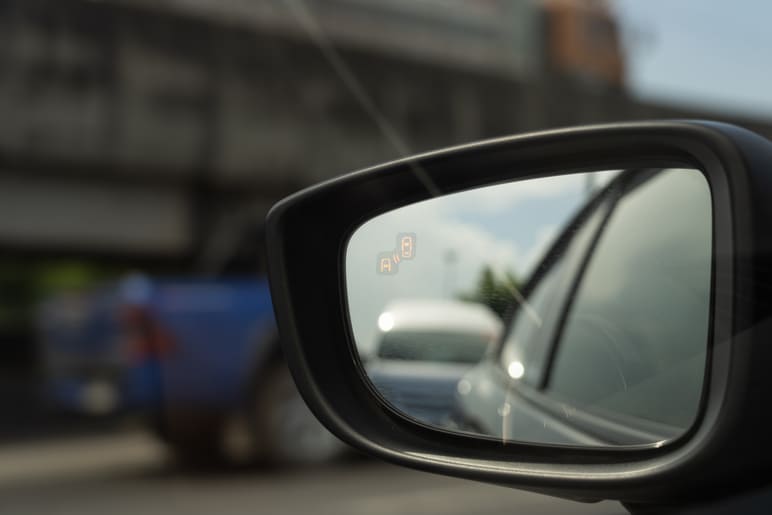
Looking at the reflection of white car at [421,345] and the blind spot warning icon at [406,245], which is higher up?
the blind spot warning icon at [406,245]

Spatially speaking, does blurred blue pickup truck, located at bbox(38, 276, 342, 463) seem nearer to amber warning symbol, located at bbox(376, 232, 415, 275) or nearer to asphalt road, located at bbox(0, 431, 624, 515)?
asphalt road, located at bbox(0, 431, 624, 515)

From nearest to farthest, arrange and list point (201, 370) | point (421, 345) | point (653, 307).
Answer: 1. point (653, 307)
2. point (421, 345)
3. point (201, 370)

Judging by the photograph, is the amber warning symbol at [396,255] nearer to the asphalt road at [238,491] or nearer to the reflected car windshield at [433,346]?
the reflected car windshield at [433,346]

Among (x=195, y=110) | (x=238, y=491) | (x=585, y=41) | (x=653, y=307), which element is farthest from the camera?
(x=195, y=110)

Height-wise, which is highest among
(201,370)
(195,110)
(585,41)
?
(585,41)

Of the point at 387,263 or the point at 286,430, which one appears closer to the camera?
the point at 387,263

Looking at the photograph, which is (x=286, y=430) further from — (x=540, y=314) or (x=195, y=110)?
(x=195, y=110)

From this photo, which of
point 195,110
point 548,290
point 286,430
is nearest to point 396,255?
point 548,290

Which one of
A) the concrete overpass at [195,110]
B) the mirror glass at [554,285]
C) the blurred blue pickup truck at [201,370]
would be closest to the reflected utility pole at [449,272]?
the mirror glass at [554,285]

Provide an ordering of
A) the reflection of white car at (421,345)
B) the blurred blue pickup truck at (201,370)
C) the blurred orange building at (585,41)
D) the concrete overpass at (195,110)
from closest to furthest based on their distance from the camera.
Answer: the reflection of white car at (421,345) → the blurred blue pickup truck at (201,370) → the blurred orange building at (585,41) → the concrete overpass at (195,110)

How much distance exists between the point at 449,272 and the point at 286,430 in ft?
16.1

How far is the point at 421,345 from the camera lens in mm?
1483

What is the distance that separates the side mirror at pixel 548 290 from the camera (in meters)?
0.87

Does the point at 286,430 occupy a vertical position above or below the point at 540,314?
below
